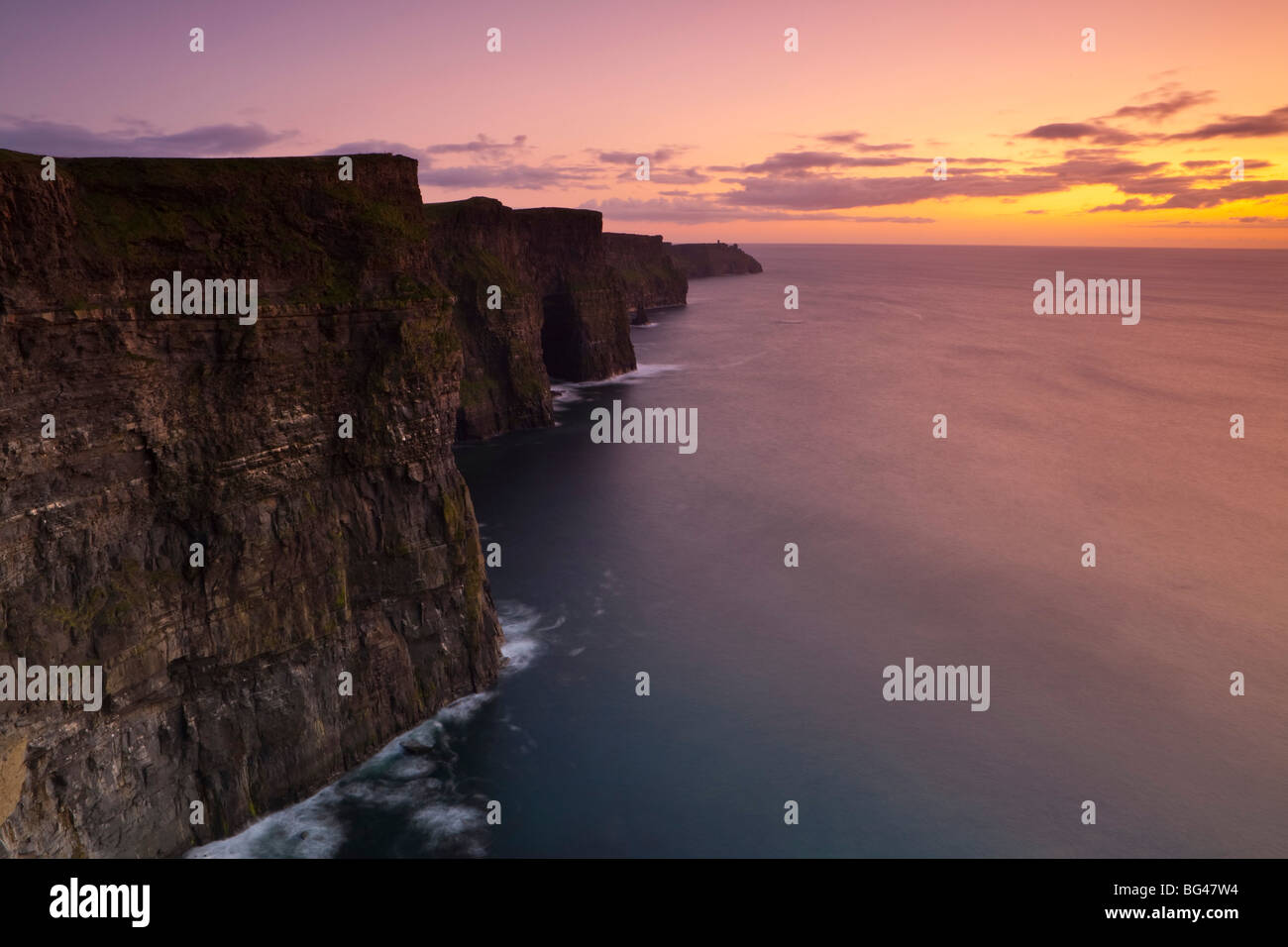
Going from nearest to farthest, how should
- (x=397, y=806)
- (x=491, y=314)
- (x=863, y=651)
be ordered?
(x=397, y=806) → (x=863, y=651) → (x=491, y=314)

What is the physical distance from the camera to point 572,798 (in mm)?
37625

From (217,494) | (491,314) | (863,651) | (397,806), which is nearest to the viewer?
(217,494)

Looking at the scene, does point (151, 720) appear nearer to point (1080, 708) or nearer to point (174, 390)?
point (174, 390)

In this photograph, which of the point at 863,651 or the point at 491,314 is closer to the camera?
the point at 863,651

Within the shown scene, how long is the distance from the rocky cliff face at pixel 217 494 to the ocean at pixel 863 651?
407 centimetres

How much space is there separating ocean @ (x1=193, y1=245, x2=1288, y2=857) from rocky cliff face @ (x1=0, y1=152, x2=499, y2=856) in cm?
407

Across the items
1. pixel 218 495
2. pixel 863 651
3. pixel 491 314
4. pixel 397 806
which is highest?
pixel 491 314

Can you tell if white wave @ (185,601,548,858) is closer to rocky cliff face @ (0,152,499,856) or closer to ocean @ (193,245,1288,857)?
ocean @ (193,245,1288,857)

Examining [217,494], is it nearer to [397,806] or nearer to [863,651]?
[397,806]

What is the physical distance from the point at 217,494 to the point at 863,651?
37346mm

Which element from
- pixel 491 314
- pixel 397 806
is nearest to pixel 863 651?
pixel 397 806

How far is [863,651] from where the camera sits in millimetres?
50812
